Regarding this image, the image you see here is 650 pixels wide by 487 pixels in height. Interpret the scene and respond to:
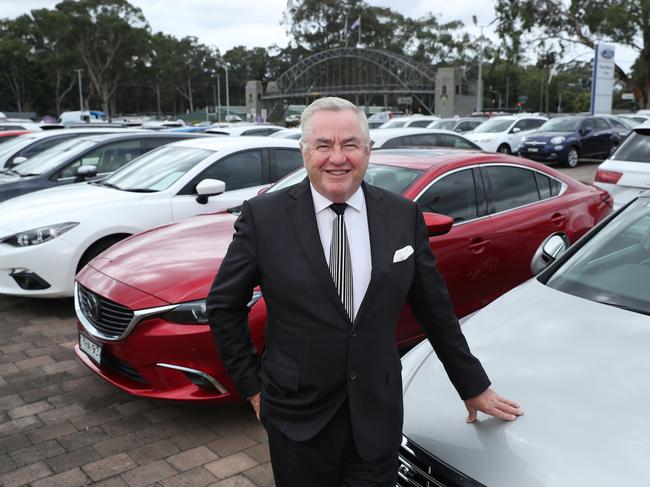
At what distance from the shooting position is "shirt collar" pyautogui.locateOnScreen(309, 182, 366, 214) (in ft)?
5.79

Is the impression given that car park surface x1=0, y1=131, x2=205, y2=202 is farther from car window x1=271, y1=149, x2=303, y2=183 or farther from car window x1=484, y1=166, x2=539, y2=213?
car window x1=484, y1=166, x2=539, y2=213

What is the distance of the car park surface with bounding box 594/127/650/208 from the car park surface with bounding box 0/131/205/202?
5.30 metres

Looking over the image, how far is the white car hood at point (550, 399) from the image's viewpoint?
167 cm

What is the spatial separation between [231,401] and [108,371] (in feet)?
2.59

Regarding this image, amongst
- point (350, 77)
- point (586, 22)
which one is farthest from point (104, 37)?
point (586, 22)

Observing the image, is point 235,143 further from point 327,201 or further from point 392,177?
point 327,201

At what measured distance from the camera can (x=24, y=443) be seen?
3287 mm

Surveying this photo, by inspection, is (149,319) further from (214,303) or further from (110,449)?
(214,303)

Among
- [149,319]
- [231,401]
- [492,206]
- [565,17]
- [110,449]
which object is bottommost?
[110,449]

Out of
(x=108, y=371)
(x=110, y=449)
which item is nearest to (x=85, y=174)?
(x=108, y=371)

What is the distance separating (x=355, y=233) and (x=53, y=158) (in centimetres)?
720

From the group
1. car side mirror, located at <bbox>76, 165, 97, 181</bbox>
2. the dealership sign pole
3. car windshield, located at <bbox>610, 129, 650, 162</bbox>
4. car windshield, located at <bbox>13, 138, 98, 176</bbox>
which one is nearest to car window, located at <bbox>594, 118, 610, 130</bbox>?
the dealership sign pole

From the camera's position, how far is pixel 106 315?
138 inches

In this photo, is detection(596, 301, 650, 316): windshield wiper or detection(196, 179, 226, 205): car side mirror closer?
detection(596, 301, 650, 316): windshield wiper
